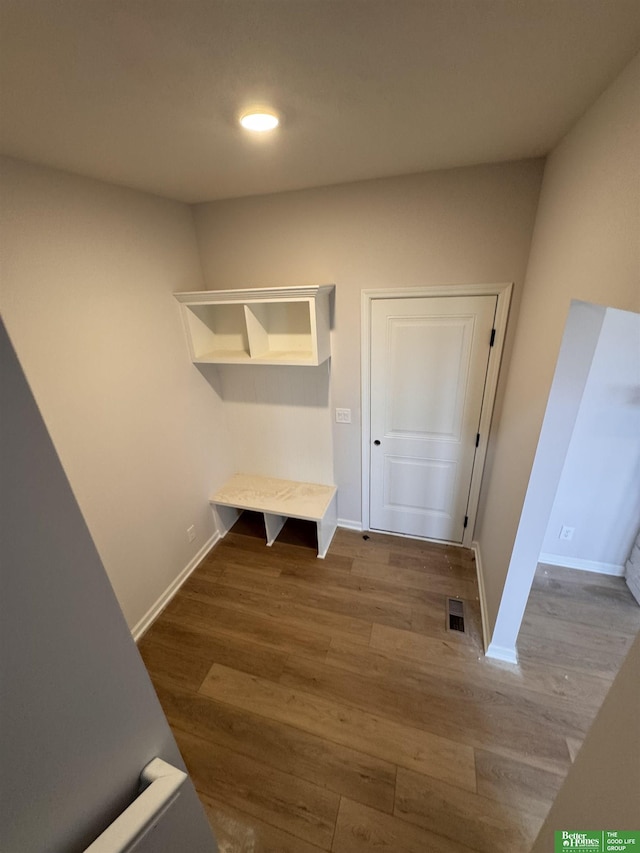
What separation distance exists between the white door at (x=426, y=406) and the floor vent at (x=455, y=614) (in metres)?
0.57

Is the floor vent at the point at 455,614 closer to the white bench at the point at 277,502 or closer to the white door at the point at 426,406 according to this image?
the white door at the point at 426,406

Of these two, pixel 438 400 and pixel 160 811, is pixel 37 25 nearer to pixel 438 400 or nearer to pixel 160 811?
pixel 160 811

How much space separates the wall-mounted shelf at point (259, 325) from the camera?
6.82ft

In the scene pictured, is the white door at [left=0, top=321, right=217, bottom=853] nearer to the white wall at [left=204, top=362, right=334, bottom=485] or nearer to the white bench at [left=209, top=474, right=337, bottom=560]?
the white bench at [left=209, top=474, right=337, bottom=560]

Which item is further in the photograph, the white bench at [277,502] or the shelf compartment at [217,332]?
the white bench at [277,502]

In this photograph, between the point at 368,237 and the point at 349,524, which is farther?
the point at 349,524

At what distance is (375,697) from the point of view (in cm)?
174

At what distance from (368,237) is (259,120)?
102 centimetres

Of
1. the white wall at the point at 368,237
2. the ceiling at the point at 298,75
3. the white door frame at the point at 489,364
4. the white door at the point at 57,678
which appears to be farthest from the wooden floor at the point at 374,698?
the ceiling at the point at 298,75

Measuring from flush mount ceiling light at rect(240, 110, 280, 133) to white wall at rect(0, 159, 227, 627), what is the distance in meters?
0.97

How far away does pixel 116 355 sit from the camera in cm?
184

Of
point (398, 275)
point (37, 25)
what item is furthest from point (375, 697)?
point (37, 25)

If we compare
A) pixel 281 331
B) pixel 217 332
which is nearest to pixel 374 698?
pixel 281 331

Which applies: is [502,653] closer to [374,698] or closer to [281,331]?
[374,698]
